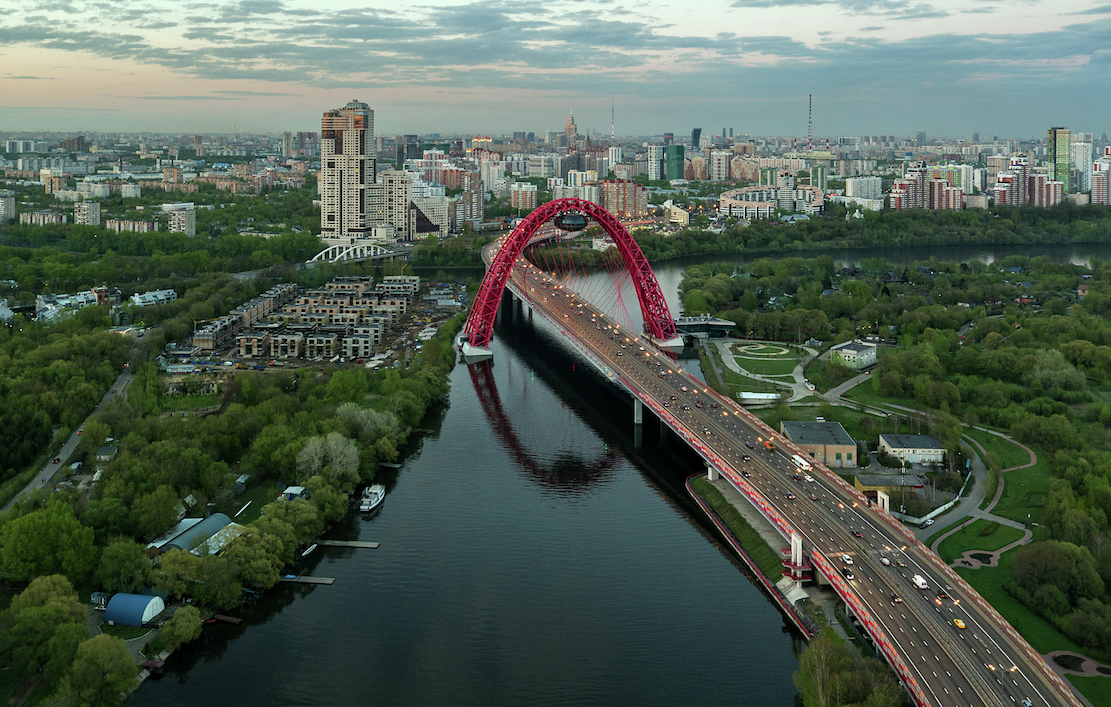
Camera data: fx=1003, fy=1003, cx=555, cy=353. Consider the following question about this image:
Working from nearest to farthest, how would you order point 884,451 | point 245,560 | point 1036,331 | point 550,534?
1. point 245,560
2. point 550,534
3. point 884,451
4. point 1036,331

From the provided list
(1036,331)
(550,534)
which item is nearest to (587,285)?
(1036,331)

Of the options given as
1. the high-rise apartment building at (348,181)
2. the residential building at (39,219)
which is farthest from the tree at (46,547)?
the residential building at (39,219)

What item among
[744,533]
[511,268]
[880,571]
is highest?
[511,268]

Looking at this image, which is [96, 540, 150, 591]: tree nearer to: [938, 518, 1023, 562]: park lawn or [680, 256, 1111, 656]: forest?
[938, 518, 1023, 562]: park lawn

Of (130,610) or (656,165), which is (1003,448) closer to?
(130,610)

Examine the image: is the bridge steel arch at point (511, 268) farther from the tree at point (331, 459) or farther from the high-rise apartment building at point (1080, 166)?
the high-rise apartment building at point (1080, 166)

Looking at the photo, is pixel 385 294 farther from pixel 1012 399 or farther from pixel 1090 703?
pixel 1090 703

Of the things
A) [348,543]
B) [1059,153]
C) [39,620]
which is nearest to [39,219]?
[348,543]
